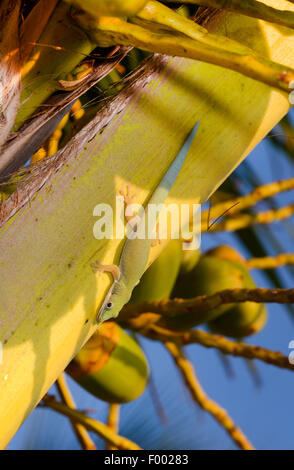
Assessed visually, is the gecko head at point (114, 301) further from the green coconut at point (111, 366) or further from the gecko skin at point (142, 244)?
the green coconut at point (111, 366)

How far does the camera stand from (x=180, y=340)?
41.3 inches

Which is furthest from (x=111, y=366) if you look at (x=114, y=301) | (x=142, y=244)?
(x=142, y=244)

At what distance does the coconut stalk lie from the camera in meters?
0.51

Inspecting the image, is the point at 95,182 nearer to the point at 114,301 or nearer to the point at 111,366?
the point at 114,301

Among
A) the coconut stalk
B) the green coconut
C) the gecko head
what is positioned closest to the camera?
the coconut stalk

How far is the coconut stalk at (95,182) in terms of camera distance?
0.51m

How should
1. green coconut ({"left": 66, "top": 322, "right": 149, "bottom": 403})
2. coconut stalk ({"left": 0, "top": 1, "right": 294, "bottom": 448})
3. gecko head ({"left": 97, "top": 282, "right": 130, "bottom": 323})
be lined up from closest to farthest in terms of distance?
coconut stalk ({"left": 0, "top": 1, "right": 294, "bottom": 448})
gecko head ({"left": 97, "top": 282, "right": 130, "bottom": 323})
green coconut ({"left": 66, "top": 322, "right": 149, "bottom": 403})

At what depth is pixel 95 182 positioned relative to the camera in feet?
1.80

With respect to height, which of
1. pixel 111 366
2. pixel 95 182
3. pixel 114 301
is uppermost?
pixel 95 182

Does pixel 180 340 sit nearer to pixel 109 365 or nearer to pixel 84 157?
pixel 109 365

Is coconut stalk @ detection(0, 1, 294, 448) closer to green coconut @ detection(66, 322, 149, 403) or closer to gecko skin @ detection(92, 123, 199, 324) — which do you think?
gecko skin @ detection(92, 123, 199, 324)

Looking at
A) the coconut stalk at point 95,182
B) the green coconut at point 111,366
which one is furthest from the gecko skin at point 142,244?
the green coconut at point 111,366

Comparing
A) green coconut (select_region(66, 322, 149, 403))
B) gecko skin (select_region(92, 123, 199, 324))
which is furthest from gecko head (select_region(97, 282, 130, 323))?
green coconut (select_region(66, 322, 149, 403))
